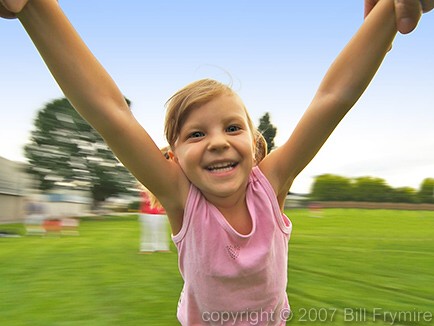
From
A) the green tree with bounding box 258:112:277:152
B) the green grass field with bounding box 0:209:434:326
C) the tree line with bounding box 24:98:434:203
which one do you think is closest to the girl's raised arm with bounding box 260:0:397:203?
the green tree with bounding box 258:112:277:152

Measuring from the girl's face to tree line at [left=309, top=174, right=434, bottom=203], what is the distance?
41.3 meters

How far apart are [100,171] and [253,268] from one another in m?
38.1

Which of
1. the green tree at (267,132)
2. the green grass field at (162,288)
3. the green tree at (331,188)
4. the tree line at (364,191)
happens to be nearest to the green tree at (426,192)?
the tree line at (364,191)

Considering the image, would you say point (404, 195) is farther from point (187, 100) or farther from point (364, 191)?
point (187, 100)

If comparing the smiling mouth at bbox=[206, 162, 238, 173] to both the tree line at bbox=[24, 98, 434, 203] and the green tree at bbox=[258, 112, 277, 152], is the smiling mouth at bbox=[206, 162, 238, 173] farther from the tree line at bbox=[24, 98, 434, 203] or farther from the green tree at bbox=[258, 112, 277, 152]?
the tree line at bbox=[24, 98, 434, 203]

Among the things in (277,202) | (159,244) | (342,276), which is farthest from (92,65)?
(159,244)

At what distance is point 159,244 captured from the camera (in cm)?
1073

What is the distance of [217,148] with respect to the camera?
1.75m

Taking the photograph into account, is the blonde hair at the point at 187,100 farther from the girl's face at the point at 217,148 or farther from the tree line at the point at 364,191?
the tree line at the point at 364,191

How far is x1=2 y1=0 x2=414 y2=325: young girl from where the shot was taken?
1.61 metres

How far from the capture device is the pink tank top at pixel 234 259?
1.80m

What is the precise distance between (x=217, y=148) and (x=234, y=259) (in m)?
0.39

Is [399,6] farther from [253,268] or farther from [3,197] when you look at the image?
[3,197]

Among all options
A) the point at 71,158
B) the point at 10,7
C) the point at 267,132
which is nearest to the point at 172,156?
the point at 10,7
